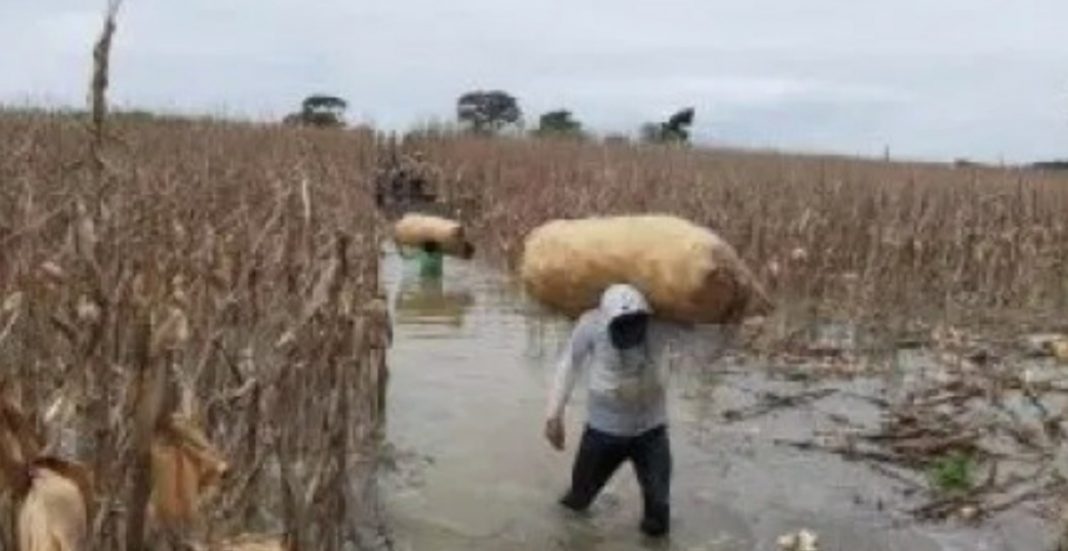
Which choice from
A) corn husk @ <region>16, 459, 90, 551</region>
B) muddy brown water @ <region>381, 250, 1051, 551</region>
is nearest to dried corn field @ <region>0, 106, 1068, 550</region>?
corn husk @ <region>16, 459, 90, 551</region>

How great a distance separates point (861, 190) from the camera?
1669cm

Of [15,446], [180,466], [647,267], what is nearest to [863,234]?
[647,267]

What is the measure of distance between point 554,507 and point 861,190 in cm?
999

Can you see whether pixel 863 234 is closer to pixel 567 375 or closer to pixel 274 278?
pixel 567 375

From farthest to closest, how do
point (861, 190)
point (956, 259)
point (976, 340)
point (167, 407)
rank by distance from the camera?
1. point (861, 190)
2. point (956, 259)
3. point (976, 340)
4. point (167, 407)

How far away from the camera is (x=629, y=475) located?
319 inches

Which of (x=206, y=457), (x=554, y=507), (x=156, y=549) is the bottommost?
(x=554, y=507)

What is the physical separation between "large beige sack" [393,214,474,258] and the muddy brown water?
3778 mm

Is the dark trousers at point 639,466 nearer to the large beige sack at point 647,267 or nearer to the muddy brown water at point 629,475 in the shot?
the muddy brown water at point 629,475

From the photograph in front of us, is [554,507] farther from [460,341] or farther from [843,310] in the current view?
[843,310]

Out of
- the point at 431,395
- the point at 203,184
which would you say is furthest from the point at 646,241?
the point at 203,184

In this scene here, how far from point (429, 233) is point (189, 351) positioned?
402 inches

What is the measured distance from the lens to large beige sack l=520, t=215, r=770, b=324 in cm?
696

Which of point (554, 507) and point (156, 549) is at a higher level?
point (156, 549)
